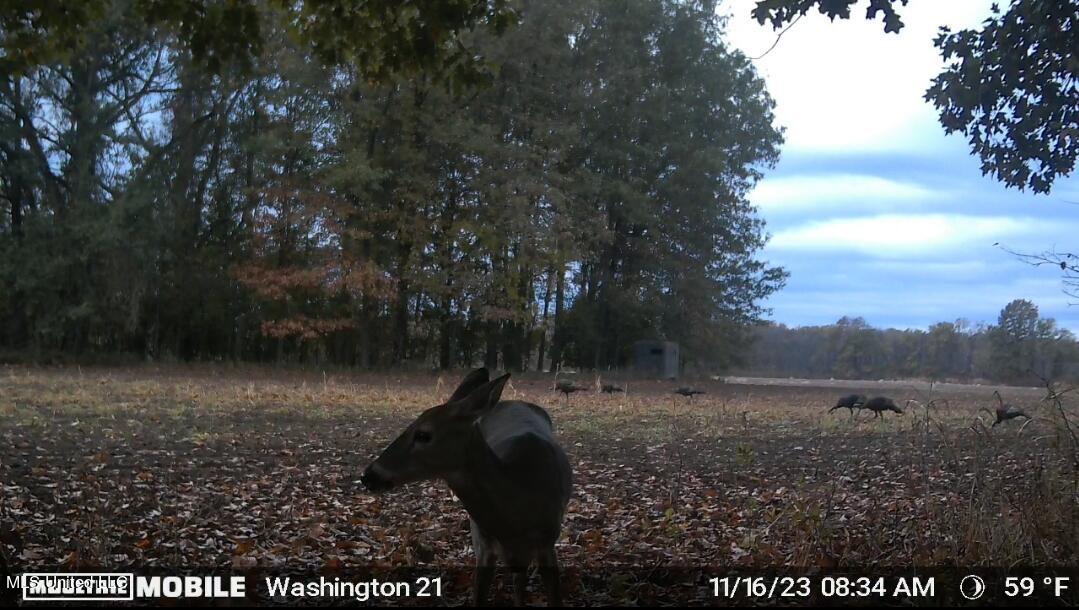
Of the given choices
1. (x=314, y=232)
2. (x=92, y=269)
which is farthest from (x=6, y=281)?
(x=314, y=232)

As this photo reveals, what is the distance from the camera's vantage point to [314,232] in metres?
24.1

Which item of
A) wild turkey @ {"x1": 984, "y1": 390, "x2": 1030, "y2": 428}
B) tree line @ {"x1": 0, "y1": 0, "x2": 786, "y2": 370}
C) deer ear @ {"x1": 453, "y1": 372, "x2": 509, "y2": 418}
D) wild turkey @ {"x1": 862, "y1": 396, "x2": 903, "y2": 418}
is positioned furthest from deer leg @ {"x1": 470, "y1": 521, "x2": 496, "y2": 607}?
tree line @ {"x1": 0, "y1": 0, "x2": 786, "y2": 370}

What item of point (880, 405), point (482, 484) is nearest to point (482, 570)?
point (482, 484)

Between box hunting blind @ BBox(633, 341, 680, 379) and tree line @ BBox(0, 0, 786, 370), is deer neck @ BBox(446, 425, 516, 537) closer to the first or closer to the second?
tree line @ BBox(0, 0, 786, 370)

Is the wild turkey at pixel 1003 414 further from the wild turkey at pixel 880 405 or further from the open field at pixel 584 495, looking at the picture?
the wild turkey at pixel 880 405

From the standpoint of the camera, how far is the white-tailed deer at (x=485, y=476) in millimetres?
3457

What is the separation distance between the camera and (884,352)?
102 ft

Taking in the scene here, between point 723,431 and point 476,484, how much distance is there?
357 inches

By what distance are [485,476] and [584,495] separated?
12.2ft

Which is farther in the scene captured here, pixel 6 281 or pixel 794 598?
pixel 6 281

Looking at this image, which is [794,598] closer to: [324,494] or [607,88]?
[324,494]

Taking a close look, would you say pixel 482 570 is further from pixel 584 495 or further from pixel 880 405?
pixel 880 405

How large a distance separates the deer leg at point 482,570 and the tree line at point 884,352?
1345 cm

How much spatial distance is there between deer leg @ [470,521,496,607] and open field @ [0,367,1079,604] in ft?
2.69
